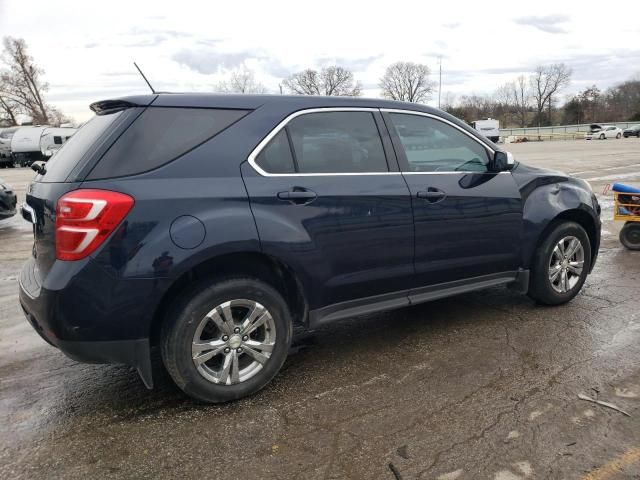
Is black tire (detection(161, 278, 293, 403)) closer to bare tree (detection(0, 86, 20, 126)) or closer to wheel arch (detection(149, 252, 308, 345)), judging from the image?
wheel arch (detection(149, 252, 308, 345))

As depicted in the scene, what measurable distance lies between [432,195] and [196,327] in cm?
188

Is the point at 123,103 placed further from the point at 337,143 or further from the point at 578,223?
the point at 578,223

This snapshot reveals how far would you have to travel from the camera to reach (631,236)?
6.88 metres

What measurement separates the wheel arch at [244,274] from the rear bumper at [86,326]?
0.52ft

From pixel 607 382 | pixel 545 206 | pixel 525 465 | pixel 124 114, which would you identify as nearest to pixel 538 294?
pixel 545 206

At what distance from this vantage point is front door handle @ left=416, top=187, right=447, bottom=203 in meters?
3.67

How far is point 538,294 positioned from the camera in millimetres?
4535

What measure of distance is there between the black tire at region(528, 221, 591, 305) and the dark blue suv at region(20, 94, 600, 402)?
552 mm

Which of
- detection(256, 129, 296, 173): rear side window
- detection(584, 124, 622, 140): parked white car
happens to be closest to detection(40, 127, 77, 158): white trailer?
detection(256, 129, 296, 173): rear side window

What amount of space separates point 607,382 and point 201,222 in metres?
2.69

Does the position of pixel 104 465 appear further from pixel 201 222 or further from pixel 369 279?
pixel 369 279

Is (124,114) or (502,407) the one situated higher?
(124,114)

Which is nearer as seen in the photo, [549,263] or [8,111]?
[549,263]

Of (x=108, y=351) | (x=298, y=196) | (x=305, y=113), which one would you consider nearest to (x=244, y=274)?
(x=298, y=196)
